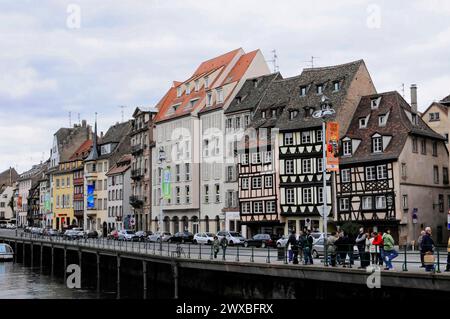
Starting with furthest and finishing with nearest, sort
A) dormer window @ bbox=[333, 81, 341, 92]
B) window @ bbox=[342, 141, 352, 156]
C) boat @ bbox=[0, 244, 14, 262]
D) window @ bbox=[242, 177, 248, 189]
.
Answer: boat @ bbox=[0, 244, 14, 262], window @ bbox=[242, 177, 248, 189], dormer window @ bbox=[333, 81, 341, 92], window @ bbox=[342, 141, 352, 156]

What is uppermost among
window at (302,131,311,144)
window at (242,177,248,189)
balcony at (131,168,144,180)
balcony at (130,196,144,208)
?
window at (302,131,311,144)

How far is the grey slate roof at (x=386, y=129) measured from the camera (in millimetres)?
58031

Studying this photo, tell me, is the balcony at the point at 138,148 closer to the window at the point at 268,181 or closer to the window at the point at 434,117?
the window at the point at 268,181

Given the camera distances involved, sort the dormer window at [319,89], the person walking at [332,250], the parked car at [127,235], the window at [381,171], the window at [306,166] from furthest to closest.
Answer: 1. the parked car at [127,235]
2. the dormer window at [319,89]
3. the window at [306,166]
4. the window at [381,171]
5. the person walking at [332,250]

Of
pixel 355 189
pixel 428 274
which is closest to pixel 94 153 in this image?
pixel 355 189

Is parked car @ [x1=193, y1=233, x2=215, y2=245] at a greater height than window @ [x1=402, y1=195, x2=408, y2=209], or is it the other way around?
window @ [x1=402, y1=195, x2=408, y2=209]

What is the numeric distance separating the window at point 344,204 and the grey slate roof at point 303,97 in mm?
6923

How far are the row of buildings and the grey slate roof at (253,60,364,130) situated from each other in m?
0.13

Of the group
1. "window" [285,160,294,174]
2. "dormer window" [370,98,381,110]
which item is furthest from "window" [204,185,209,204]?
"dormer window" [370,98,381,110]

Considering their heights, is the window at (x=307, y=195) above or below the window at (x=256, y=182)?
below

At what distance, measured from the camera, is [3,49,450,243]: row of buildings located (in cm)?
5875

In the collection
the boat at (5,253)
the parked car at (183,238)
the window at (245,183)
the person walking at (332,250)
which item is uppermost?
the window at (245,183)

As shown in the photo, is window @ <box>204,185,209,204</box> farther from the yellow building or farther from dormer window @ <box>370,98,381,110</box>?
the yellow building

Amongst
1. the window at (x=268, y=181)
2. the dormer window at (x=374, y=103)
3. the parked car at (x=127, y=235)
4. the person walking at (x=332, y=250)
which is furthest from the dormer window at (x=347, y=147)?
the person walking at (x=332, y=250)
